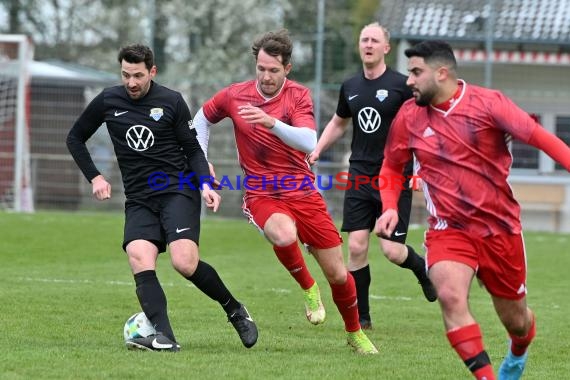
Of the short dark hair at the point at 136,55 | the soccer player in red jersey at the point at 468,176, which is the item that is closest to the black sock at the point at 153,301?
the short dark hair at the point at 136,55

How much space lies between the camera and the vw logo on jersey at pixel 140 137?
766 cm

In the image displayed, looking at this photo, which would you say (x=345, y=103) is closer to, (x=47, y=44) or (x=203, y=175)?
(x=203, y=175)

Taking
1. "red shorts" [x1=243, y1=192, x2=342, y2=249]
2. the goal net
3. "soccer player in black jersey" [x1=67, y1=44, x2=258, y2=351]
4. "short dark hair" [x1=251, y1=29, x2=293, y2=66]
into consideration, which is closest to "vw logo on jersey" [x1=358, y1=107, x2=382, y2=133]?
"red shorts" [x1=243, y1=192, x2=342, y2=249]

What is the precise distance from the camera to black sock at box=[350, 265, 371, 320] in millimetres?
9266

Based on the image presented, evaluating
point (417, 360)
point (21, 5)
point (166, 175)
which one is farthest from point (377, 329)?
point (21, 5)

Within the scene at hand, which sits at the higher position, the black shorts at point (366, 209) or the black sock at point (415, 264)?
the black shorts at point (366, 209)

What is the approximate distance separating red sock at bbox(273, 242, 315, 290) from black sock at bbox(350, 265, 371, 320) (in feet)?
2.70

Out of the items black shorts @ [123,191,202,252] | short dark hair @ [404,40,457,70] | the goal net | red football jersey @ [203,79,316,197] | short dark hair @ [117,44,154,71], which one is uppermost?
short dark hair @ [404,40,457,70]

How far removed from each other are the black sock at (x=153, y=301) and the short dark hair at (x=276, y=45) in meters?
1.72

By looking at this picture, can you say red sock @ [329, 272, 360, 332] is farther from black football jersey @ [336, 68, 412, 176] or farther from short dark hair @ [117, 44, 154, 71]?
short dark hair @ [117, 44, 154, 71]

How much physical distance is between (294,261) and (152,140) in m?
1.43

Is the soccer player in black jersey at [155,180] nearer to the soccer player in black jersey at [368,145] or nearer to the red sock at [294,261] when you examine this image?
the red sock at [294,261]

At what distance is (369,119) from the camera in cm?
933

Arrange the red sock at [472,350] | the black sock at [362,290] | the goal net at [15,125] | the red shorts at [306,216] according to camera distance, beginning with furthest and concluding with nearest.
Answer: the goal net at [15,125] < the black sock at [362,290] < the red shorts at [306,216] < the red sock at [472,350]
